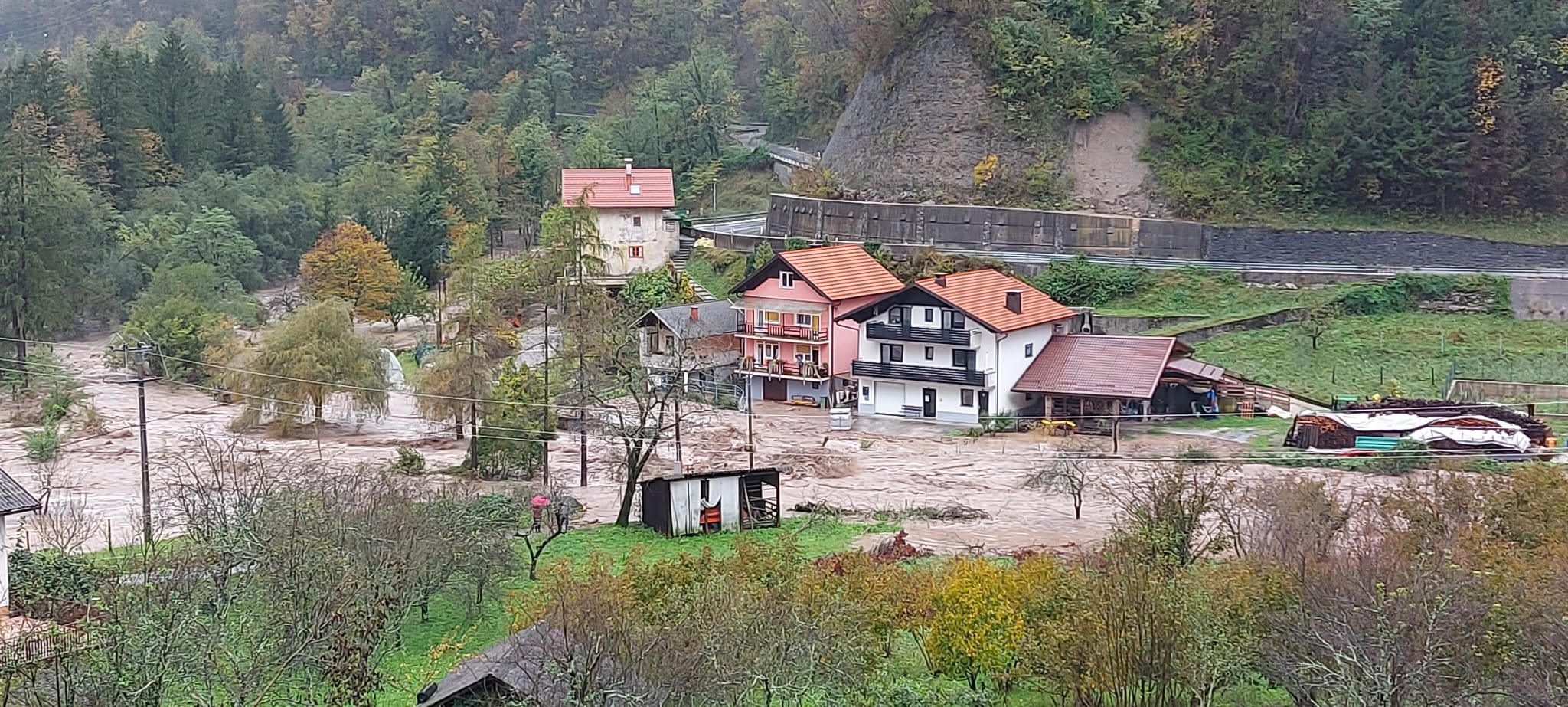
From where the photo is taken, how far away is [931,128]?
164ft

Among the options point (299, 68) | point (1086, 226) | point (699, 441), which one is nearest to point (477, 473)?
point (699, 441)

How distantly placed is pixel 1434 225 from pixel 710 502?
27.0 metres

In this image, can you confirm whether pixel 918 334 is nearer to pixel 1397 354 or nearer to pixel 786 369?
pixel 786 369

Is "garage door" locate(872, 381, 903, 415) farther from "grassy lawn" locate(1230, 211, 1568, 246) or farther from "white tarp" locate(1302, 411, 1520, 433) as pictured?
"grassy lawn" locate(1230, 211, 1568, 246)

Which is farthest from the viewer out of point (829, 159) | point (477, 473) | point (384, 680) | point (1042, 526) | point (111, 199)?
point (111, 199)

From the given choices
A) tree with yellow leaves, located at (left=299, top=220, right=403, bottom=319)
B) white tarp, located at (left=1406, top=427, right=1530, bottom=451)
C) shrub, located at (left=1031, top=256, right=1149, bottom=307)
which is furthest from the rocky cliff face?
white tarp, located at (left=1406, top=427, right=1530, bottom=451)

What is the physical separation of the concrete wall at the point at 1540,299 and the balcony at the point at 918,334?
15.0 m

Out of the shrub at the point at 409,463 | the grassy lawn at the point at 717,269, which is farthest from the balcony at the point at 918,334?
the shrub at the point at 409,463

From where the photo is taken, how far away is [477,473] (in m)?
31.8

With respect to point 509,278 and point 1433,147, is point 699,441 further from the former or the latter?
point 1433,147

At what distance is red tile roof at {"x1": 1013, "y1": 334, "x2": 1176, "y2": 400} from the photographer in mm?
34094

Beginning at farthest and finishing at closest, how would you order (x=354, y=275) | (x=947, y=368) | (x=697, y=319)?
(x=354, y=275) → (x=697, y=319) → (x=947, y=368)

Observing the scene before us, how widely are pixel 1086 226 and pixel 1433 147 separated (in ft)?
32.7

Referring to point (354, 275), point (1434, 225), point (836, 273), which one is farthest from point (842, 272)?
point (354, 275)
